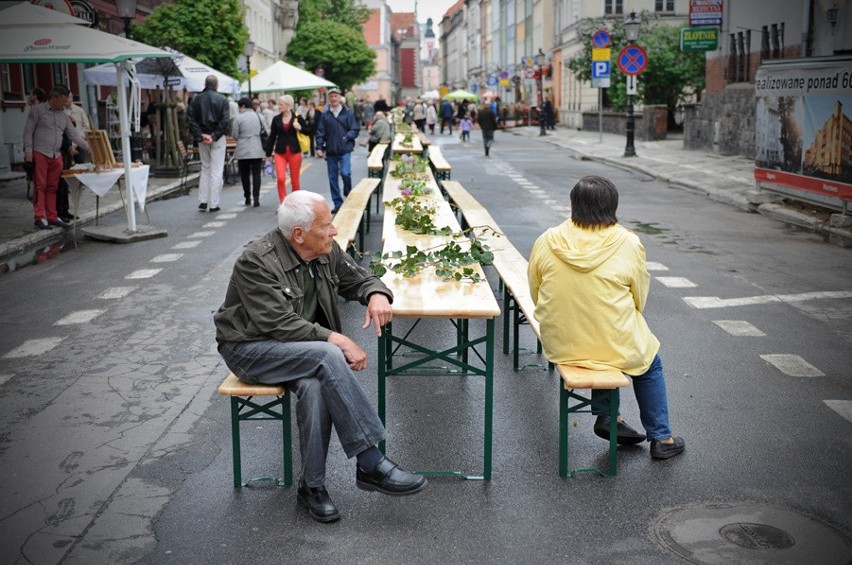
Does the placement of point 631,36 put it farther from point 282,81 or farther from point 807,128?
point 807,128

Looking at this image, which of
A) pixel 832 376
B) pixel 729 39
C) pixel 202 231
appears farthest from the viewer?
pixel 729 39

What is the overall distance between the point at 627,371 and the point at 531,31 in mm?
79979

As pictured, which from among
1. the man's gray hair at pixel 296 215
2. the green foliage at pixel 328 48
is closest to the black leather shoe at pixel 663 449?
the man's gray hair at pixel 296 215

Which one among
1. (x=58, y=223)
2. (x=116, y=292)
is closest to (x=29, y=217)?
(x=58, y=223)

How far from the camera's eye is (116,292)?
398 inches

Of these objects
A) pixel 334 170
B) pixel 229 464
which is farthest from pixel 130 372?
pixel 334 170

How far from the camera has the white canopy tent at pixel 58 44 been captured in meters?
12.4

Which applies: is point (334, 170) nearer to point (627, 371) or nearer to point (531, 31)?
point (627, 371)

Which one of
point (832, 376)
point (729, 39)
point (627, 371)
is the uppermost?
point (729, 39)

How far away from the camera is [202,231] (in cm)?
1447

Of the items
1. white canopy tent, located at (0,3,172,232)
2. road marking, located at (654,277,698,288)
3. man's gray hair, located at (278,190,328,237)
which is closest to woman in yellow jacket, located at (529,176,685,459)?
man's gray hair, located at (278,190,328,237)

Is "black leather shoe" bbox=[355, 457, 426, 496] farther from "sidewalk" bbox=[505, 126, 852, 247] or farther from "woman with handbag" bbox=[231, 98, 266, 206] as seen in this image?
"woman with handbag" bbox=[231, 98, 266, 206]

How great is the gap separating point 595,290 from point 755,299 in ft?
16.6

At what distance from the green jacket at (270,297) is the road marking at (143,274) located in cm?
632
